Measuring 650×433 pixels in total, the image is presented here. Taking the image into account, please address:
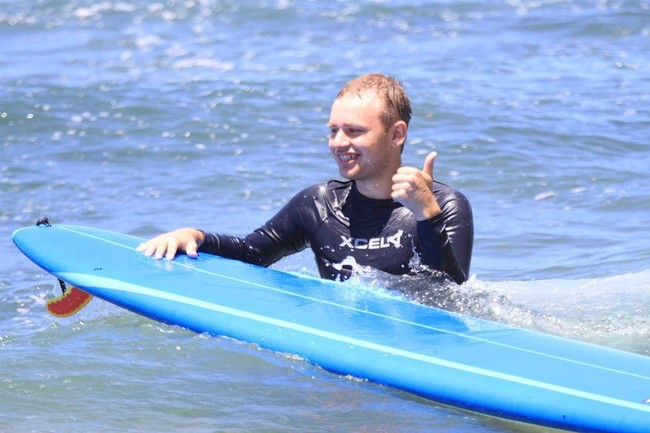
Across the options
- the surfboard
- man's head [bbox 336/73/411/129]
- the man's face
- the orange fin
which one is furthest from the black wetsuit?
the orange fin

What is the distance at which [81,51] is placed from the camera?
561 inches

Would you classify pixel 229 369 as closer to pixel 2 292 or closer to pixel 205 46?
pixel 2 292

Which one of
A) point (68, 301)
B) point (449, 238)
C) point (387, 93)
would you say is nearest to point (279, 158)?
point (68, 301)

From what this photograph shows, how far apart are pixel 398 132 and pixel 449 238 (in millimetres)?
495

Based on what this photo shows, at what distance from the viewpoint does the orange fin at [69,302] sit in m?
5.12

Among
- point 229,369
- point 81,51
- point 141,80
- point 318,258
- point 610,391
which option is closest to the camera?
point 610,391

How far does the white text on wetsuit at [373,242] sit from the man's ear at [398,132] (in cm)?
36

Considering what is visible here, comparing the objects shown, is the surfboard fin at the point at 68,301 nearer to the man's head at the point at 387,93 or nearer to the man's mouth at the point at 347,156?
the man's mouth at the point at 347,156

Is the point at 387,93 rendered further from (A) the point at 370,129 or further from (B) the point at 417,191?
(B) the point at 417,191

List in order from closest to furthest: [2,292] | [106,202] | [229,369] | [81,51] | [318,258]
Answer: [229,369]
[318,258]
[2,292]
[106,202]
[81,51]

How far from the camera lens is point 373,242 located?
468cm

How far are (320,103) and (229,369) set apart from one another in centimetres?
671

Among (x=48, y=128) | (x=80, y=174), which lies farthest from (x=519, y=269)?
(x=48, y=128)

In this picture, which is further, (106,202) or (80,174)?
(80,174)
